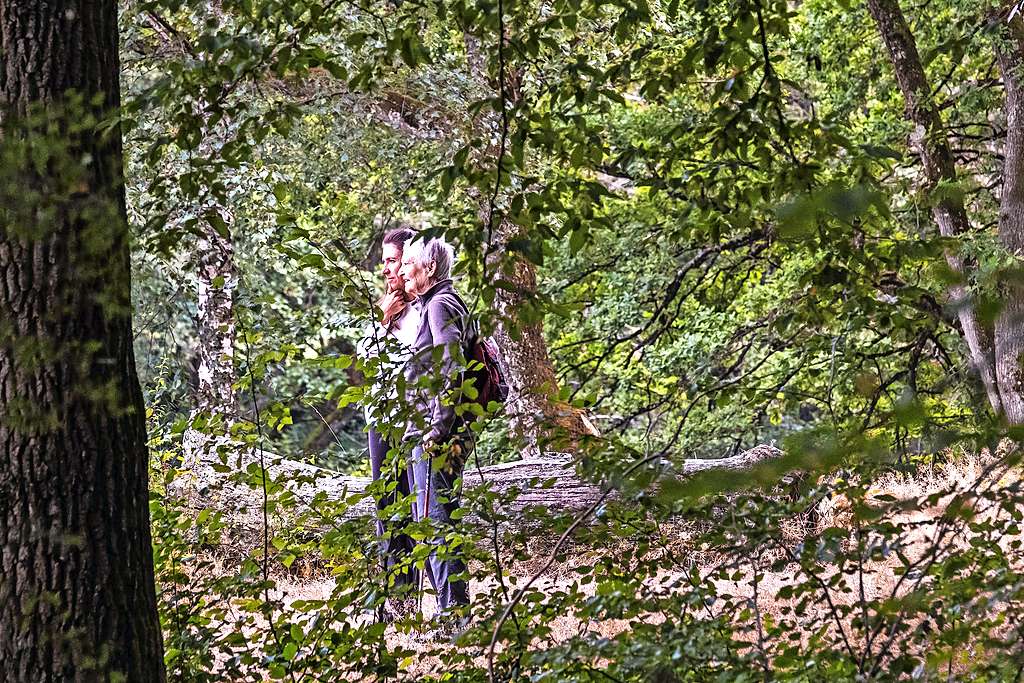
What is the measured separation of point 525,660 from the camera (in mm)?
2779

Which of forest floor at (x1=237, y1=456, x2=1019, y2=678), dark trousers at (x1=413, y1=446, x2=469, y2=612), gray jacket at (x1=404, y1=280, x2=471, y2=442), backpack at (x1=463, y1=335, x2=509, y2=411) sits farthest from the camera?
backpack at (x1=463, y1=335, x2=509, y2=411)

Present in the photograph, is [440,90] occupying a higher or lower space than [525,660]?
higher

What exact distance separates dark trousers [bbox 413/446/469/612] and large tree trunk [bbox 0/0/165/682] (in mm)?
1063

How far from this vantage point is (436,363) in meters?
3.18

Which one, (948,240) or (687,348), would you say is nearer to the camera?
(948,240)

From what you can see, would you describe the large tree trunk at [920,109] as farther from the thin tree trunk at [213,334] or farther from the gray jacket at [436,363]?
the thin tree trunk at [213,334]

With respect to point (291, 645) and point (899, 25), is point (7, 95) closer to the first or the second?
point (291, 645)

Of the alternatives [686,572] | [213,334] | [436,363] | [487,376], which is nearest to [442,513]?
[487,376]

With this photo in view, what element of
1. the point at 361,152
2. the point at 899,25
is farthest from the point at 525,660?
the point at 361,152

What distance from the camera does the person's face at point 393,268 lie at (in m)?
5.15

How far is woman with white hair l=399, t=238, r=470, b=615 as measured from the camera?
3.36 m

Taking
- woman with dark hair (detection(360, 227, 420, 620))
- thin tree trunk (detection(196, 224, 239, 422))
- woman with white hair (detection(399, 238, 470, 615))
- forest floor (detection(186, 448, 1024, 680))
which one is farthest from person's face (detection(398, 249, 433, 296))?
thin tree trunk (detection(196, 224, 239, 422))

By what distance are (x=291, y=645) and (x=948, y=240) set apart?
2190 millimetres

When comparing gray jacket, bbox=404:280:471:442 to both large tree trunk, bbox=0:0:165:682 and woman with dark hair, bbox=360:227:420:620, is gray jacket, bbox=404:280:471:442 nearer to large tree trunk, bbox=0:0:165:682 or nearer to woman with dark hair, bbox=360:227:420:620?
woman with dark hair, bbox=360:227:420:620
